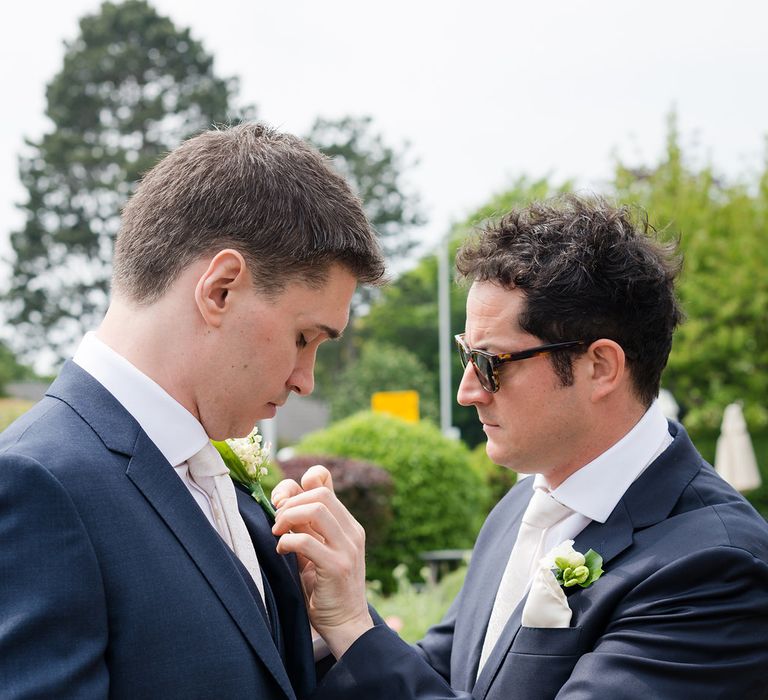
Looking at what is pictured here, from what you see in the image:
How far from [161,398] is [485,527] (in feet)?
5.78

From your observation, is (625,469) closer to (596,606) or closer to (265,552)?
(596,606)

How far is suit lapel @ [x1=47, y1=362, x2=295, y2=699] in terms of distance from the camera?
83.1 inches

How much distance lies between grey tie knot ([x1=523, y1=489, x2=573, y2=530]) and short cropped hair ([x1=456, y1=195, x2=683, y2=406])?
39 centimetres

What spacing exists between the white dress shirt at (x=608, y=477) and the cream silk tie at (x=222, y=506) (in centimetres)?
105

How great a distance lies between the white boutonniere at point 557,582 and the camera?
2.74 meters

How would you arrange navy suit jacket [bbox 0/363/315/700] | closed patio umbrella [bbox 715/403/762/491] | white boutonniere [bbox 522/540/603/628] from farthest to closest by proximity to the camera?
closed patio umbrella [bbox 715/403/762/491]
white boutonniere [bbox 522/540/603/628]
navy suit jacket [bbox 0/363/315/700]

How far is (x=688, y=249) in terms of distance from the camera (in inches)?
888

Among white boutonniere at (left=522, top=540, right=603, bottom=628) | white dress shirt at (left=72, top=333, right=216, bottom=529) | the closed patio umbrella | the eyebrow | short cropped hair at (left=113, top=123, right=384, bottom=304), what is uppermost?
short cropped hair at (left=113, top=123, right=384, bottom=304)

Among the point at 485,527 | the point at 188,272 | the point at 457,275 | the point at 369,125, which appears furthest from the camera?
the point at 369,125

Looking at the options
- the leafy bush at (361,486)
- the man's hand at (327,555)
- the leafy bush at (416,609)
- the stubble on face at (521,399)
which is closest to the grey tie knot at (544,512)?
the stubble on face at (521,399)

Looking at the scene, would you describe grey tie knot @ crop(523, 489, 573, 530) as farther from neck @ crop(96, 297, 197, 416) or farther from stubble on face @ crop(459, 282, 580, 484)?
neck @ crop(96, 297, 197, 416)

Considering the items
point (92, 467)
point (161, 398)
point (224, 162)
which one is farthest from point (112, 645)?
point (224, 162)

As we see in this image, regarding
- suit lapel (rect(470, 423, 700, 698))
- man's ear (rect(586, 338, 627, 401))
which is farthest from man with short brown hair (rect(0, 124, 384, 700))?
man's ear (rect(586, 338, 627, 401))

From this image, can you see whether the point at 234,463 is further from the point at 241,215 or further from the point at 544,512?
the point at 544,512
